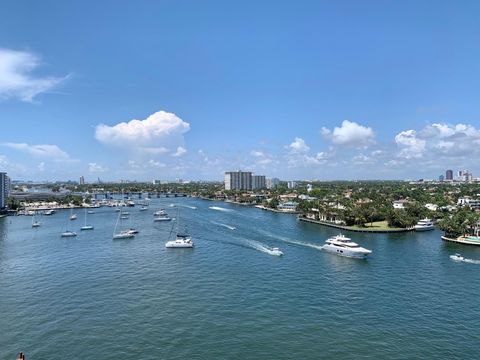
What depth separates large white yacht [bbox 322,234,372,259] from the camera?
5200cm

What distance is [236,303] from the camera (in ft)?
110

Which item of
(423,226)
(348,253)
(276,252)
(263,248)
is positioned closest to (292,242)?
(263,248)

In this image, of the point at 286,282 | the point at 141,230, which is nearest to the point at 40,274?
the point at 286,282

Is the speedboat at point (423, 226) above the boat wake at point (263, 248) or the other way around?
above

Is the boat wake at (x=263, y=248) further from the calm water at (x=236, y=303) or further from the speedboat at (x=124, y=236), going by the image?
the speedboat at (x=124, y=236)

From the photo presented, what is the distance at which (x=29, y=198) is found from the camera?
563 feet

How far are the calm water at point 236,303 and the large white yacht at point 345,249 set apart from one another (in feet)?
4.48

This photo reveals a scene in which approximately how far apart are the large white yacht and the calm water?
1.36m

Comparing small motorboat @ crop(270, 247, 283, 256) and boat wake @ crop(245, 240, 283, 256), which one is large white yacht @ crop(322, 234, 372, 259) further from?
boat wake @ crop(245, 240, 283, 256)

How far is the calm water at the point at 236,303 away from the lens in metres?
25.5

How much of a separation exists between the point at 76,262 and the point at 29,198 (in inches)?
5513

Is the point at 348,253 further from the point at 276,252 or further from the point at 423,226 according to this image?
the point at 423,226

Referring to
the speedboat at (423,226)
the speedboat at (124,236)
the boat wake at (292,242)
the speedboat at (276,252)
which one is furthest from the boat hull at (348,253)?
the speedboat at (124,236)

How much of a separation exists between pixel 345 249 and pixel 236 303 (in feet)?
78.9
